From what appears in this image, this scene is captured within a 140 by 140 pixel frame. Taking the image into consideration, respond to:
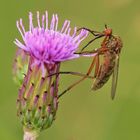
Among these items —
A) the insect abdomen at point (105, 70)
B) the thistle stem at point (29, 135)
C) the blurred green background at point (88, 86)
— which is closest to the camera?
the thistle stem at point (29, 135)

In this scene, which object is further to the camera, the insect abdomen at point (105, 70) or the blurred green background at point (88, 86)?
the blurred green background at point (88, 86)

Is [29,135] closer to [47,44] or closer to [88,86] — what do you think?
[47,44]

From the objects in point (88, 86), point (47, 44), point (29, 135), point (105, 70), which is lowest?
point (29, 135)

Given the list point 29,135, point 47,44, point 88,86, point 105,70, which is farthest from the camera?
point 88,86

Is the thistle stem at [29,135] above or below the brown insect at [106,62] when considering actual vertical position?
below

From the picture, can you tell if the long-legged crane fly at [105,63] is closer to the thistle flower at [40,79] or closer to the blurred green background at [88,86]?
the thistle flower at [40,79]

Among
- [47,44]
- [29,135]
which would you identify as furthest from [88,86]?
[29,135]

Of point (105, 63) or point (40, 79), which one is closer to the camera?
point (40, 79)

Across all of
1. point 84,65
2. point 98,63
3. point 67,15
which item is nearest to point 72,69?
point 84,65

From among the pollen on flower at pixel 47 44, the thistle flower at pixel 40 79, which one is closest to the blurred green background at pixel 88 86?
the thistle flower at pixel 40 79
